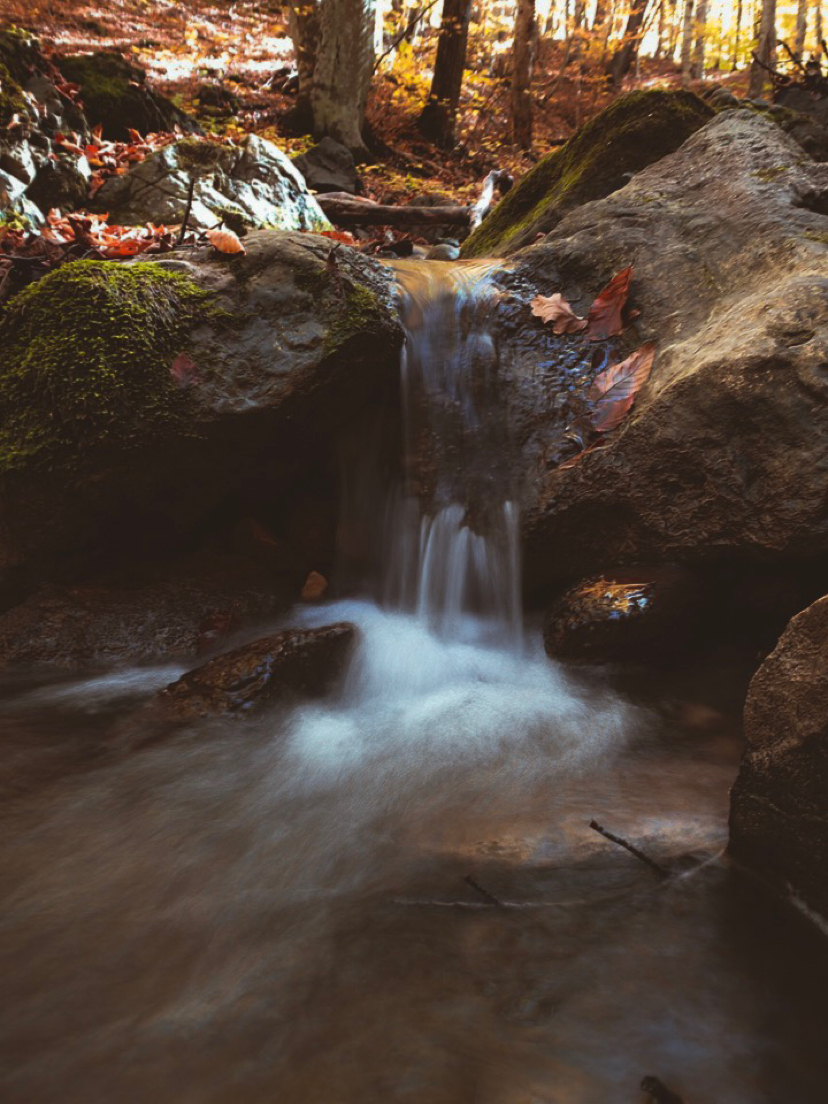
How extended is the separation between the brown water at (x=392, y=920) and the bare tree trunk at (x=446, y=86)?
13.4m

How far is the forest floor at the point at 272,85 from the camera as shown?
11.3 m

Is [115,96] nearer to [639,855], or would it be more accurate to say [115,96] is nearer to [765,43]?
[639,855]

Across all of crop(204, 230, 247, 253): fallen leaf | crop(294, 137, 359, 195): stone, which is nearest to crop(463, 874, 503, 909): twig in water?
crop(204, 230, 247, 253): fallen leaf

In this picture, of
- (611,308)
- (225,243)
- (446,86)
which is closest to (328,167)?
(446,86)

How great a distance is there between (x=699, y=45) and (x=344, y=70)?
54.7ft

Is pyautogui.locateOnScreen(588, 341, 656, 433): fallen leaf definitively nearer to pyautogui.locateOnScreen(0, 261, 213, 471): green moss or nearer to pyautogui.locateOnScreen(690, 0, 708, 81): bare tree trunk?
pyautogui.locateOnScreen(0, 261, 213, 471): green moss

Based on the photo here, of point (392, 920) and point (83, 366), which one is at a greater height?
point (83, 366)

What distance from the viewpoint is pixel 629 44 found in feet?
58.9

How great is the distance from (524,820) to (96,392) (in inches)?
108

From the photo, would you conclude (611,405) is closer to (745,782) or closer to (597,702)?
(597,702)

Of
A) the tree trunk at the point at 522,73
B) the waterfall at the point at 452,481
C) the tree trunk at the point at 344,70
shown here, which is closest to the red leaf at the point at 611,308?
the waterfall at the point at 452,481

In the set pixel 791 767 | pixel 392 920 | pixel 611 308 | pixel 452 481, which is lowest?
pixel 392 920

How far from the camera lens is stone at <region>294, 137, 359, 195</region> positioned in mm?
9633

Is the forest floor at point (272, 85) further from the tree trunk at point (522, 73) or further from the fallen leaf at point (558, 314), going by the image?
the fallen leaf at point (558, 314)
